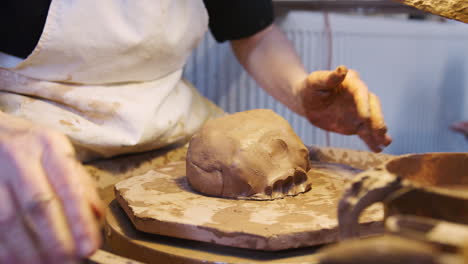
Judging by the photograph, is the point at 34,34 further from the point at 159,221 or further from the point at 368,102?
the point at 368,102

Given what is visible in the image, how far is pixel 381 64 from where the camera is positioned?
2473 millimetres

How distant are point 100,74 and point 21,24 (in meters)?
0.23

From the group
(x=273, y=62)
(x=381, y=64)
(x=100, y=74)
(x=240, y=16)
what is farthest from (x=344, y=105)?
(x=381, y=64)

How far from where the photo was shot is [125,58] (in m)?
1.24

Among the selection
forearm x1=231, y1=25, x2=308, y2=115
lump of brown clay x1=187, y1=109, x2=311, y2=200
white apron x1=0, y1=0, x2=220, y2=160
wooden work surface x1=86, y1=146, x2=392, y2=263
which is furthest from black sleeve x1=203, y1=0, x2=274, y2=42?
wooden work surface x1=86, y1=146, x2=392, y2=263

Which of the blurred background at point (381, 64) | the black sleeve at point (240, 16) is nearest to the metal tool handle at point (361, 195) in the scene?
the black sleeve at point (240, 16)

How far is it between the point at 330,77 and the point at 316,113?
0.24 metres

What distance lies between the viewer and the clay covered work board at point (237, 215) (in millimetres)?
760

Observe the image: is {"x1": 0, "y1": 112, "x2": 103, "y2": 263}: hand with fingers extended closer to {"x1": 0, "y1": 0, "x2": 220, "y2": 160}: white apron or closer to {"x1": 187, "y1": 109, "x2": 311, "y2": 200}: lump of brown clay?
{"x1": 187, "y1": 109, "x2": 311, "y2": 200}: lump of brown clay

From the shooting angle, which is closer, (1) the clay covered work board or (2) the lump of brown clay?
(1) the clay covered work board

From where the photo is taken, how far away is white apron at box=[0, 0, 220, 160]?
3.74 feet

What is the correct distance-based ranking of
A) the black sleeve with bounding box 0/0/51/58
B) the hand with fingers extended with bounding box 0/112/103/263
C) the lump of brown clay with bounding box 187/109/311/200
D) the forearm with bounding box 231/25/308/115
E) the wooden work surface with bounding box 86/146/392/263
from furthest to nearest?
the forearm with bounding box 231/25/308/115, the black sleeve with bounding box 0/0/51/58, the lump of brown clay with bounding box 187/109/311/200, the wooden work surface with bounding box 86/146/392/263, the hand with fingers extended with bounding box 0/112/103/263

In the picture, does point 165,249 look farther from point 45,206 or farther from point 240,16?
point 240,16

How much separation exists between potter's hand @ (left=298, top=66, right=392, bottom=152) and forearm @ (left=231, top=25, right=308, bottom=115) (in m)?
0.14
